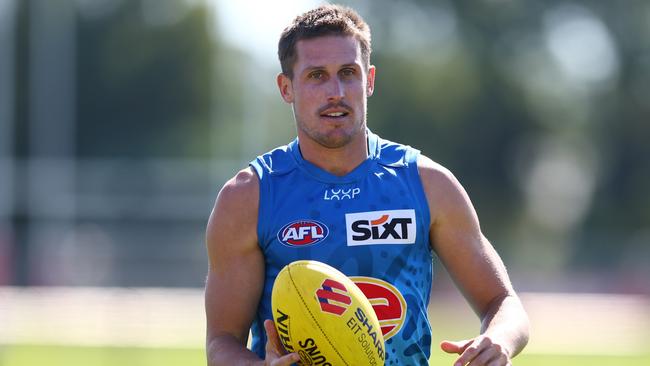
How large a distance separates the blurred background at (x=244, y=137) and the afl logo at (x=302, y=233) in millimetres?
9794

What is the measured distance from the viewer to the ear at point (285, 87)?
463 cm

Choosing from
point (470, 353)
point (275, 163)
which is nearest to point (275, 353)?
point (470, 353)

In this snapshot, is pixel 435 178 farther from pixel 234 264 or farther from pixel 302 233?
pixel 234 264

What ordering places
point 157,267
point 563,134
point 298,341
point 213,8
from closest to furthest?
point 298,341
point 157,267
point 213,8
point 563,134

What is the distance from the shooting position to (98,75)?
32.4m

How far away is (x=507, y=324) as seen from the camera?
431 centimetres

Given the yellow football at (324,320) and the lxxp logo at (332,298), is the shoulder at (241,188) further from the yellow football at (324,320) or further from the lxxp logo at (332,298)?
the lxxp logo at (332,298)

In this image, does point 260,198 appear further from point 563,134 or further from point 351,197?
point 563,134

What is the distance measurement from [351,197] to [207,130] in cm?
3001

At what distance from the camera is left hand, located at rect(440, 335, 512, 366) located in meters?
4.00

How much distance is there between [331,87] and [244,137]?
23.7m

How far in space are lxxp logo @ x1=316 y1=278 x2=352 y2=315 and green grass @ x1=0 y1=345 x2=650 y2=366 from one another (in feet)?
29.8

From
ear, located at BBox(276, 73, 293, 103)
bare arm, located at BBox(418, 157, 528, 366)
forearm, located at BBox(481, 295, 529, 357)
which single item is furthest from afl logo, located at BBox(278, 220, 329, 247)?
forearm, located at BBox(481, 295, 529, 357)

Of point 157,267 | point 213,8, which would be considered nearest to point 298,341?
point 157,267
